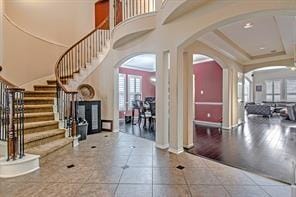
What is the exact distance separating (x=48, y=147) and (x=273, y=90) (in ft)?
53.2

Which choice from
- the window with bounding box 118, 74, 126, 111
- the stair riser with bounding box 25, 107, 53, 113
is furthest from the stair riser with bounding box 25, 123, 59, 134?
the window with bounding box 118, 74, 126, 111

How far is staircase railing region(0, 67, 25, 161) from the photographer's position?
3076mm

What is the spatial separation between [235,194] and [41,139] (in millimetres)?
3661

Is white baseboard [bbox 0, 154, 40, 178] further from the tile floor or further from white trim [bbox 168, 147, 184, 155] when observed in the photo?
white trim [bbox 168, 147, 184, 155]

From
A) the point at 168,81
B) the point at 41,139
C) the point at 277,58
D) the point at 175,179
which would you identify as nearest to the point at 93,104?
the point at 41,139

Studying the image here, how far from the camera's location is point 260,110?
37.6 ft

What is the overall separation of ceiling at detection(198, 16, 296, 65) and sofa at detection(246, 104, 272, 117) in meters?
4.30

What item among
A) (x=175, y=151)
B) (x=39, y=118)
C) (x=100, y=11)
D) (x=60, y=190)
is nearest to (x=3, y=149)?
(x=39, y=118)

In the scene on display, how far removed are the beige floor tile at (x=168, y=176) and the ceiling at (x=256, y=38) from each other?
340 centimetres

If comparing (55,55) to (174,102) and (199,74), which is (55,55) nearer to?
(174,102)

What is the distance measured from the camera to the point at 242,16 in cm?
302

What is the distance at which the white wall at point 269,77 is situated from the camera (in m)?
14.4

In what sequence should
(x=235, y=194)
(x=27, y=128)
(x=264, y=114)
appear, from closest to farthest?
(x=235, y=194) → (x=27, y=128) → (x=264, y=114)

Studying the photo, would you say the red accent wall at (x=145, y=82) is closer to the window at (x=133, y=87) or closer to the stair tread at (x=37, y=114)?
the window at (x=133, y=87)
